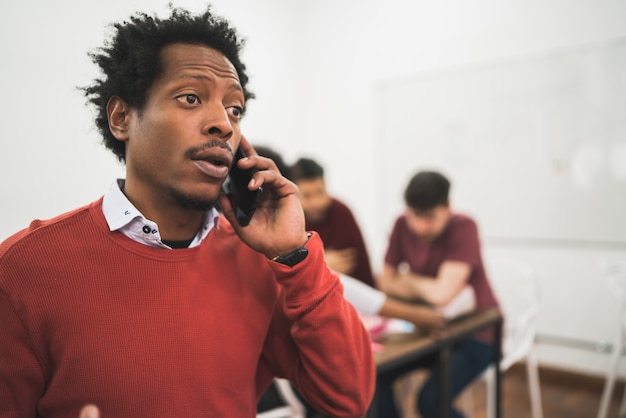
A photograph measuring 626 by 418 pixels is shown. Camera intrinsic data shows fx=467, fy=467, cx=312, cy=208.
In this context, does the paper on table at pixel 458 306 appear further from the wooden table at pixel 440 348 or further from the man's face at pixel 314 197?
the man's face at pixel 314 197

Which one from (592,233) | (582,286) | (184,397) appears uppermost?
(184,397)

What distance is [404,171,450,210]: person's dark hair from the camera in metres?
2.01

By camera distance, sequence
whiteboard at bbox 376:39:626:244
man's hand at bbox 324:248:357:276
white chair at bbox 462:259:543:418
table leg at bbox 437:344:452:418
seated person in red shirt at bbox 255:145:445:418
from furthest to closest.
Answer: whiteboard at bbox 376:39:626:244, white chair at bbox 462:259:543:418, man's hand at bbox 324:248:357:276, table leg at bbox 437:344:452:418, seated person in red shirt at bbox 255:145:445:418

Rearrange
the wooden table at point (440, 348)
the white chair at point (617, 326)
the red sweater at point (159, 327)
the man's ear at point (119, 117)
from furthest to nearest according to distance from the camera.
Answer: the white chair at point (617, 326) → the wooden table at point (440, 348) → the man's ear at point (119, 117) → the red sweater at point (159, 327)

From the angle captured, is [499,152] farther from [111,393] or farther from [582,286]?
[111,393]

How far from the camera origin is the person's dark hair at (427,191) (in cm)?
201

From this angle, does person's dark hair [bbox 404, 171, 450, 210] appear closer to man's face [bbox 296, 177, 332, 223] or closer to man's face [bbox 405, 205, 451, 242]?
man's face [bbox 405, 205, 451, 242]

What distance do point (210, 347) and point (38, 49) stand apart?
0.70 metres

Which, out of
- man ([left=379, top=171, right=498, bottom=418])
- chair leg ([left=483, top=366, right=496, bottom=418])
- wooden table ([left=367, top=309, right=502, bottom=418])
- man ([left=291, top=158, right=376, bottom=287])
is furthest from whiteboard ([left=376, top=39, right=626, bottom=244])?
man ([left=291, top=158, right=376, bottom=287])

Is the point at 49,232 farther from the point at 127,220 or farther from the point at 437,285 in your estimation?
the point at 437,285

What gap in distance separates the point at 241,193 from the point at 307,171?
1182 millimetres

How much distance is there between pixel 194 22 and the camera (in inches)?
32.7

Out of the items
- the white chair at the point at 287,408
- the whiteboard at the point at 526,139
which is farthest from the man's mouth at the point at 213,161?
the whiteboard at the point at 526,139

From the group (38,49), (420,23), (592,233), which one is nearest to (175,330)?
(38,49)
